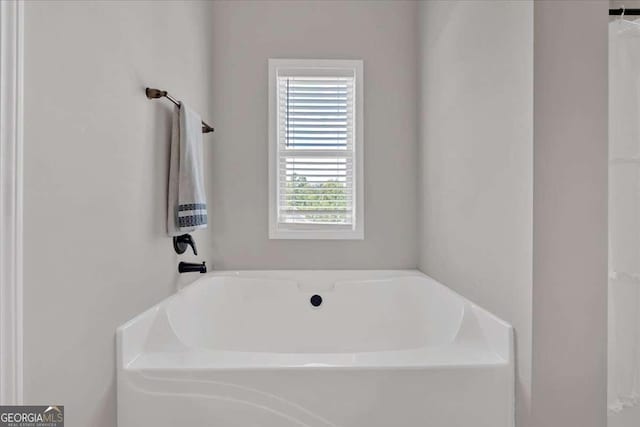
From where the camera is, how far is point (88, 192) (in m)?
1.16

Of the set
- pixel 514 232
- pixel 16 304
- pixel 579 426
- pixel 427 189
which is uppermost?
pixel 427 189

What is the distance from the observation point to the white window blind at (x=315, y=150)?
8.47 ft

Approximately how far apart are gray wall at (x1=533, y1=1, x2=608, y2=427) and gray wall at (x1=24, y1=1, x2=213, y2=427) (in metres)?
1.28

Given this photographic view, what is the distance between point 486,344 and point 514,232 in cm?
41

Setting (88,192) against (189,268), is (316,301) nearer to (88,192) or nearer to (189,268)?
(189,268)

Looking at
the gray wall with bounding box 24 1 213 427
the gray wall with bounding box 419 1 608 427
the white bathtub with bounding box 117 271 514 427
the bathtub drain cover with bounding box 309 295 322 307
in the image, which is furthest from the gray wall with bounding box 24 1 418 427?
the gray wall with bounding box 419 1 608 427

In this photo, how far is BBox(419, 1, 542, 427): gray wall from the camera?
126 centimetres

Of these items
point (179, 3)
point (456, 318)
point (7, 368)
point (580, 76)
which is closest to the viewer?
point (7, 368)

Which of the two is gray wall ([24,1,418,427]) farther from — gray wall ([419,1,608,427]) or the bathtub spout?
gray wall ([419,1,608,427])

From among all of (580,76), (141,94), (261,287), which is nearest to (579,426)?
(580,76)

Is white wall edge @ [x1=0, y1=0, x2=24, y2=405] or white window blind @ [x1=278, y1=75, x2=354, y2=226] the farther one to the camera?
white window blind @ [x1=278, y1=75, x2=354, y2=226]

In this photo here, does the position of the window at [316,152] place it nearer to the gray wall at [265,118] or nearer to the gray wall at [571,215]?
the gray wall at [265,118]

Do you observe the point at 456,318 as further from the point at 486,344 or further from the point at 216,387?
the point at 216,387

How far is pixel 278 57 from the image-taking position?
255 centimetres
